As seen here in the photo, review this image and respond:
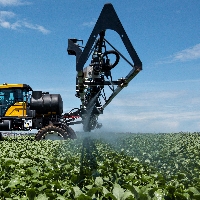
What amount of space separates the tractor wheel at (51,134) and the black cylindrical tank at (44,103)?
1859mm

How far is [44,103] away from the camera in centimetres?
1870

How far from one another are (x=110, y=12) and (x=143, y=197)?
5147 mm

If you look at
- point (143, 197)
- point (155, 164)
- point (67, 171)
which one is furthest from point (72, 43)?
point (143, 197)

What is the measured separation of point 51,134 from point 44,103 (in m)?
2.30

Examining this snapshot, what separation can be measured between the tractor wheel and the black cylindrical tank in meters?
1.86

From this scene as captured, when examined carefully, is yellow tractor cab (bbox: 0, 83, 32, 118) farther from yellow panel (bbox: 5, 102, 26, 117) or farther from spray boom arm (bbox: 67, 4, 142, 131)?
spray boom arm (bbox: 67, 4, 142, 131)

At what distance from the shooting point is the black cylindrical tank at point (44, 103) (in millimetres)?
18609

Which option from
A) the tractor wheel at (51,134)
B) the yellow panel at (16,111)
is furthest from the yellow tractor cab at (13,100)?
the tractor wheel at (51,134)

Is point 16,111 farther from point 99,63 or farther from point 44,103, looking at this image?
point 99,63

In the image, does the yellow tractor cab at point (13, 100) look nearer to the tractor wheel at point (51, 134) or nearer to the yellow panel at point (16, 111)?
the yellow panel at point (16, 111)

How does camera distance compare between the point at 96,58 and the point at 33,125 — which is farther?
the point at 33,125

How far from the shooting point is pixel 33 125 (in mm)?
18891

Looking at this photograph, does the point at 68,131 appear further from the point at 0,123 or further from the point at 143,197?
the point at 143,197

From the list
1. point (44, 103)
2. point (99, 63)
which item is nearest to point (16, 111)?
point (44, 103)
